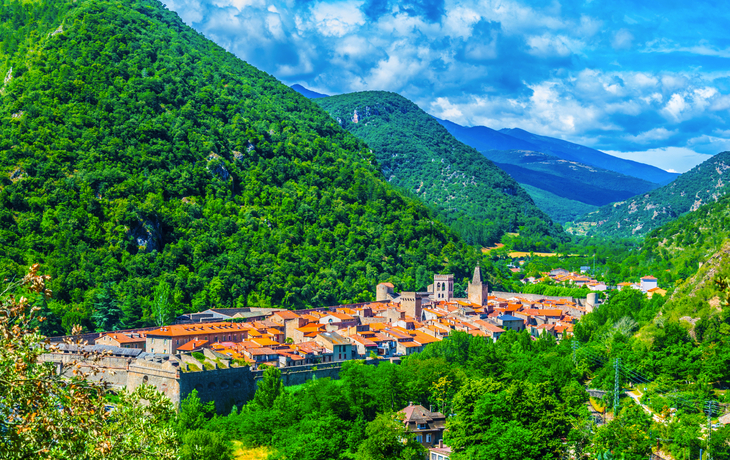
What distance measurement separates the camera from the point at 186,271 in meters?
85.1

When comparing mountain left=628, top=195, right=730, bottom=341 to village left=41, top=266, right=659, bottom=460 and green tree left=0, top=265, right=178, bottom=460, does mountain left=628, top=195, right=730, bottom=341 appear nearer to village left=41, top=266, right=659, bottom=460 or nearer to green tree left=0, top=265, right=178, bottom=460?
village left=41, top=266, right=659, bottom=460

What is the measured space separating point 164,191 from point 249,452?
60.6m

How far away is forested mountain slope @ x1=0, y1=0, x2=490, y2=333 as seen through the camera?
80062mm

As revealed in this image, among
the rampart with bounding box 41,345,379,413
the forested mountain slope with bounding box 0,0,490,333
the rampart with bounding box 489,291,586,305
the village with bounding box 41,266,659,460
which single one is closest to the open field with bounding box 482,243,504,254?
the forested mountain slope with bounding box 0,0,490,333

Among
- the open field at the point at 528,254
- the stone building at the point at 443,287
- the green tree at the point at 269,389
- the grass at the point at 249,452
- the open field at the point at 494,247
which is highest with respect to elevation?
the open field at the point at 494,247

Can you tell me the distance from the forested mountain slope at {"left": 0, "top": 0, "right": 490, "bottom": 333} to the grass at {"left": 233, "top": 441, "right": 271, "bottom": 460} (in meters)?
29.8

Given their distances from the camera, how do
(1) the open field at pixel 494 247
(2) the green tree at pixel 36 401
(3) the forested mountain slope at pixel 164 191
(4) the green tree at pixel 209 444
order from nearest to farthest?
(2) the green tree at pixel 36 401, (4) the green tree at pixel 209 444, (3) the forested mountain slope at pixel 164 191, (1) the open field at pixel 494 247

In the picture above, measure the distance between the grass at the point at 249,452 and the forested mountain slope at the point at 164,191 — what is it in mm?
29781

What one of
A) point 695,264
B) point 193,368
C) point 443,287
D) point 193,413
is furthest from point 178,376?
point 695,264

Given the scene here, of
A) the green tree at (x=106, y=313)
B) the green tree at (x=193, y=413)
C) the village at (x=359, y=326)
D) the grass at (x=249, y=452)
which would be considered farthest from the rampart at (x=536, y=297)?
the grass at (x=249, y=452)

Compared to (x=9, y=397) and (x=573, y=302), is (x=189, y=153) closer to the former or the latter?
(x=573, y=302)

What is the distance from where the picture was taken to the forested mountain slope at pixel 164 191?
80.1m

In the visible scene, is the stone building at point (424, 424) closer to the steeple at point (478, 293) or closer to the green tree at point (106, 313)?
the green tree at point (106, 313)

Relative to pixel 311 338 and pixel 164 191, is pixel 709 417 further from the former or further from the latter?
pixel 164 191
